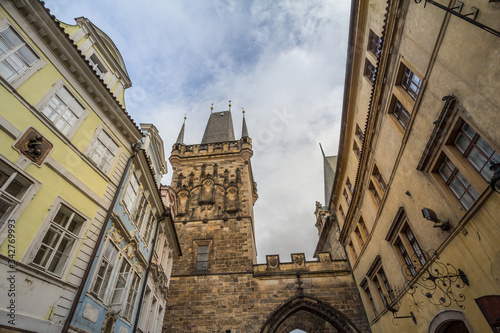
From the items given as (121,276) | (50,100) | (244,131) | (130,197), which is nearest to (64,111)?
(50,100)

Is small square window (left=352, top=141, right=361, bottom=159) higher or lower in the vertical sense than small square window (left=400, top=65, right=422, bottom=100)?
higher

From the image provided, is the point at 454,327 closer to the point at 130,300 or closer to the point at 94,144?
the point at 130,300

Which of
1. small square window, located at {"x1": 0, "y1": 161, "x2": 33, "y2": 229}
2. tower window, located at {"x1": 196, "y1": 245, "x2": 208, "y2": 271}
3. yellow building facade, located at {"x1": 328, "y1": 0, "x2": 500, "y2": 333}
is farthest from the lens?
tower window, located at {"x1": 196, "y1": 245, "x2": 208, "y2": 271}

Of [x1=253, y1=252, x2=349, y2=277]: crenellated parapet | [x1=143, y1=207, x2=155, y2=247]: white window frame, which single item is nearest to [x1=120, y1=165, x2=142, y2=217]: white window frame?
[x1=143, y1=207, x2=155, y2=247]: white window frame

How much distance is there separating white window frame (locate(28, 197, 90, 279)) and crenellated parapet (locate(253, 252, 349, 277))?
12932mm

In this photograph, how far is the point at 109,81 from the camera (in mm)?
8641

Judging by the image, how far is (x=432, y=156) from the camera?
6172 millimetres

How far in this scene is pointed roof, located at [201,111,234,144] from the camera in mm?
30967

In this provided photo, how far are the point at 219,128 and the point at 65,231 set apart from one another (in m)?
27.7

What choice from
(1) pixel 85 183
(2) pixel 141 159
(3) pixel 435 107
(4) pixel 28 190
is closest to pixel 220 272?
(2) pixel 141 159

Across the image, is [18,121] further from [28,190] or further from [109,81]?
[109,81]

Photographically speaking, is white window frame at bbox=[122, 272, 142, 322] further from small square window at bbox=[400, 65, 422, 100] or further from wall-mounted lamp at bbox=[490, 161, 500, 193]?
small square window at bbox=[400, 65, 422, 100]

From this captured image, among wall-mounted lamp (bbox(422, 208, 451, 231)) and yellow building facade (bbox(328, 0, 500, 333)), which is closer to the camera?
yellow building facade (bbox(328, 0, 500, 333))

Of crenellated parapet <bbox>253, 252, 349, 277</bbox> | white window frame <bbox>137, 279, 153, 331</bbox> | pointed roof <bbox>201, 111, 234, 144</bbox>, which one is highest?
pointed roof <bbox>201, 111, 234, 144</bbox>
